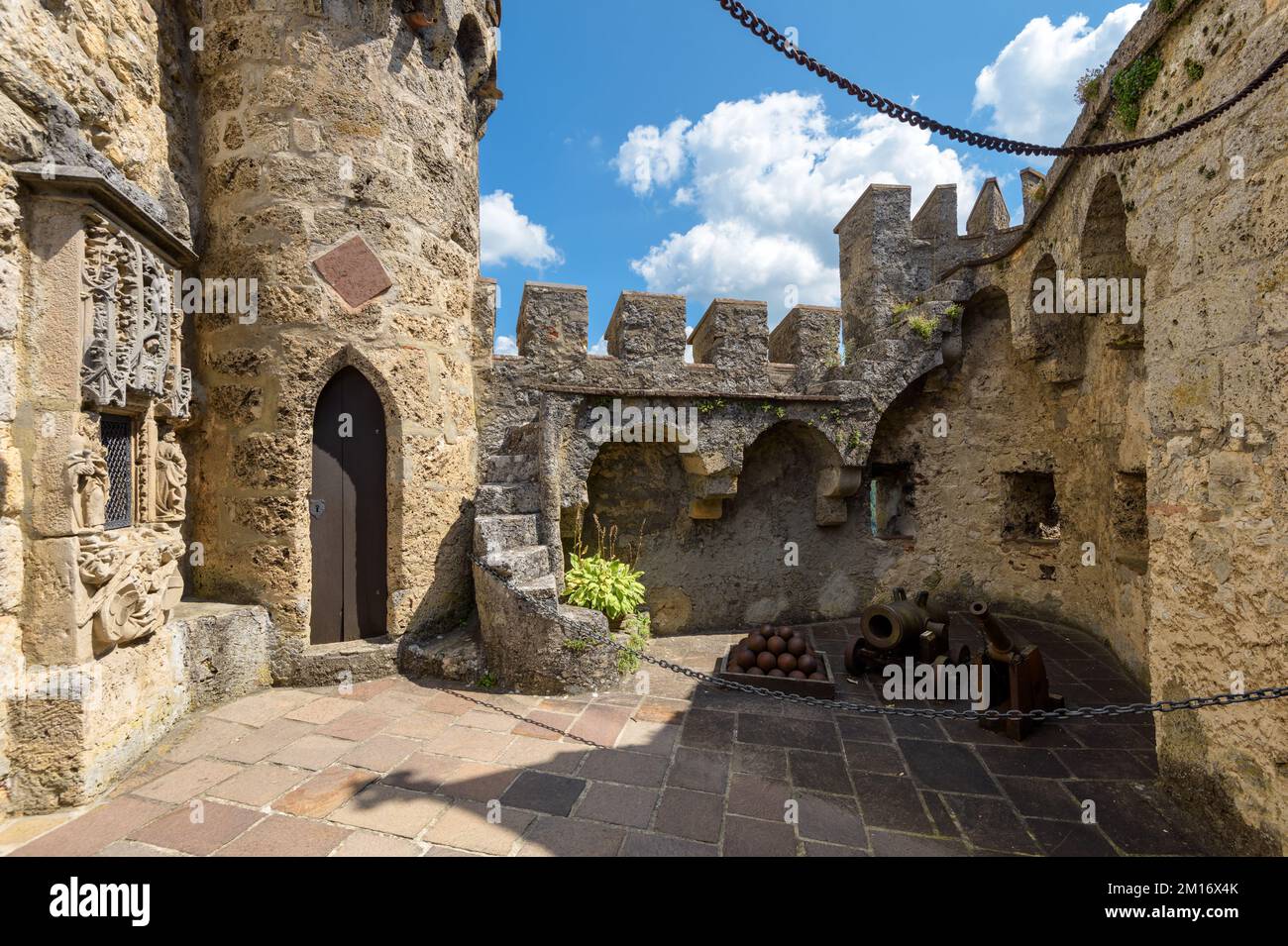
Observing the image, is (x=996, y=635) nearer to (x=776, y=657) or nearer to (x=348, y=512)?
(x=776, y=657)

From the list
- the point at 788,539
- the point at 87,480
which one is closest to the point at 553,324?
the point at 788,539

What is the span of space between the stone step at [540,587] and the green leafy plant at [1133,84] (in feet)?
15.7

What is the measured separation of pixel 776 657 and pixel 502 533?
97.6 inches

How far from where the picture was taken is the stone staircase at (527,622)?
4.20 metres

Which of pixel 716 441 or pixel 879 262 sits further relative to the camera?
pixel 879 262

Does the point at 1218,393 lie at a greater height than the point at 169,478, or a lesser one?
greater

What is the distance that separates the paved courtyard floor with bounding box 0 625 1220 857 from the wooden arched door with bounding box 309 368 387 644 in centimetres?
57

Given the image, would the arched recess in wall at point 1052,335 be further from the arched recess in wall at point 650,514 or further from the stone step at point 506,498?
the stone step at point 506,498

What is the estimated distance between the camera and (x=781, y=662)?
14.6ft

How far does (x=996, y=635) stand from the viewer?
371cm

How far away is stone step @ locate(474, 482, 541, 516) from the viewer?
16.2ft

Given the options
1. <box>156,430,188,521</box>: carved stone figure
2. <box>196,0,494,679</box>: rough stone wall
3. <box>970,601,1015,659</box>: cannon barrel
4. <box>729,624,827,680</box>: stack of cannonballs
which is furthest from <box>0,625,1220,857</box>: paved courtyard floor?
<box>156,430,188,521</box>: carved stone figure

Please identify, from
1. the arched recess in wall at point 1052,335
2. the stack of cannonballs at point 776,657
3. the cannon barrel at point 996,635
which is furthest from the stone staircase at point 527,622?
the arched recess in wall at point 1052,335
